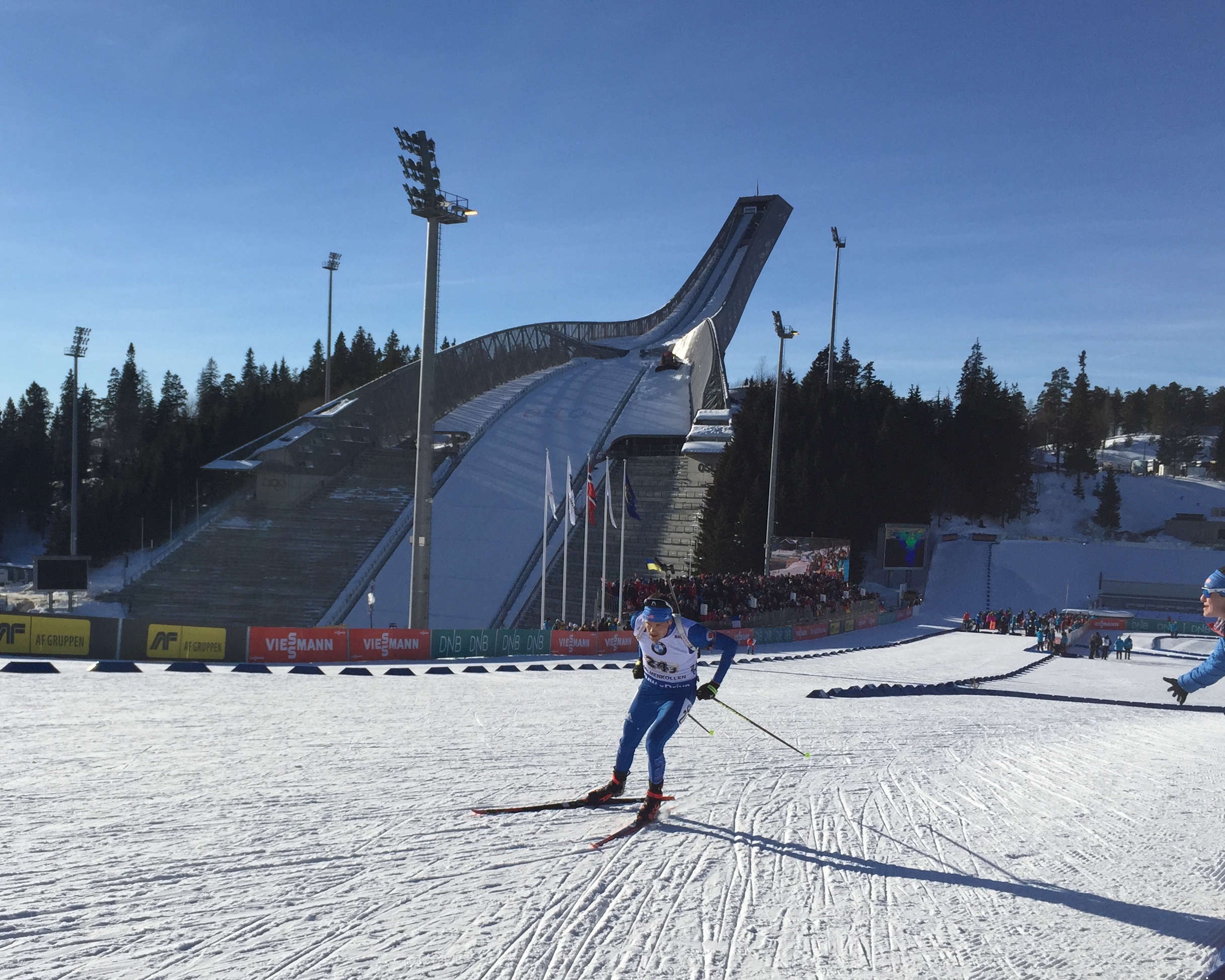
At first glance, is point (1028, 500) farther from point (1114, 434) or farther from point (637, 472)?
point (1114, 434)

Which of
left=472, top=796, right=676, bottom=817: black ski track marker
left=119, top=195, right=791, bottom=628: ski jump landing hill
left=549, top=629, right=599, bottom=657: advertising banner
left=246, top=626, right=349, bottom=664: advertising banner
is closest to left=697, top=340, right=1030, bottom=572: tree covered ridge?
A: left=119, top=195, right=791, bottom=628: ski jump landing hill

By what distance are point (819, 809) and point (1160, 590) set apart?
4044 centimetres

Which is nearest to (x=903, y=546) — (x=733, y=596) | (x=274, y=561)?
(x=733, y=596)

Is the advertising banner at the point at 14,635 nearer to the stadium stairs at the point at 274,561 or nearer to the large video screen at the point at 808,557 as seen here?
the stadium stairs at the point at 274,561

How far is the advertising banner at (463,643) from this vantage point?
18.3 meters

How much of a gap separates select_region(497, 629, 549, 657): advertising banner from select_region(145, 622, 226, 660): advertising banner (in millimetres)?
5700

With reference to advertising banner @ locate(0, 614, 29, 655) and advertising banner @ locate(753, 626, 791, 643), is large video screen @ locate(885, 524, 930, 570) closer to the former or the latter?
advertising banner @ locate(753, 626, 791, 643)

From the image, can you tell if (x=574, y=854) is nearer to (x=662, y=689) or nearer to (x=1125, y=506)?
(x=662, y=689)

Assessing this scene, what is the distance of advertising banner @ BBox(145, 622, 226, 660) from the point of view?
49.6 ft

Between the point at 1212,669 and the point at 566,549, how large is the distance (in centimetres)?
2035

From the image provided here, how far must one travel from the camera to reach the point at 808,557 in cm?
2931

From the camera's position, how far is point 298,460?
3750 cm

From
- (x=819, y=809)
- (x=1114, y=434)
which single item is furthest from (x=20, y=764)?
(x=1114, y=434)

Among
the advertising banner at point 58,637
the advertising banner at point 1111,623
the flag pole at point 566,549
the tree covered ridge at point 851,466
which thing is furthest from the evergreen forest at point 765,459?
the advertising banner at point 58,637
